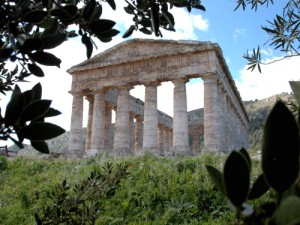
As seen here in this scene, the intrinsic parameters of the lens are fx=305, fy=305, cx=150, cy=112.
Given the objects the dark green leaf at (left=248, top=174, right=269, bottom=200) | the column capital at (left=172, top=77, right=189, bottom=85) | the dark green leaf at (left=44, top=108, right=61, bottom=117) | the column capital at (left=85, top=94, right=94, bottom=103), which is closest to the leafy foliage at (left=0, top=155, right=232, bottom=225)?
the dark green leaf at (left=44, top=108, right=61, bottom=117)

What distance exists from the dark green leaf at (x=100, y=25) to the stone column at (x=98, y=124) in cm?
2228

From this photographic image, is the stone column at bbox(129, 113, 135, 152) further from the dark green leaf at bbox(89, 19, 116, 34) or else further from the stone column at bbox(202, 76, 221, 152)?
the dark green leaf at bbox(89, 19, 116, 34)

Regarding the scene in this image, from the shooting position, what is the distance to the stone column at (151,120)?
21422 mm

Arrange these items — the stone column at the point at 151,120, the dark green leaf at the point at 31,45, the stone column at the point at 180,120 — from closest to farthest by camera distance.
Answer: the dark green leaf at the point at 31,45, the stone column at the point at 180,120, the stone column at the point at 151,120

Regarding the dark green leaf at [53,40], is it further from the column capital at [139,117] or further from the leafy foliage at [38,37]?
the column capital at [139,117]

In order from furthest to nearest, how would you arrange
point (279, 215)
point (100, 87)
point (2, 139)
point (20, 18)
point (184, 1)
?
point (100, 87), point (184, 1), point (20, 18), point (2, 139), point (279, 215)

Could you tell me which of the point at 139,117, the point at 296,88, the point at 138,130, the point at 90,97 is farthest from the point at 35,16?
the point at 138,130

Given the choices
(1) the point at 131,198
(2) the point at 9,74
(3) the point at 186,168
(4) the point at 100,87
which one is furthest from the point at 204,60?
(2) the point at 9,74

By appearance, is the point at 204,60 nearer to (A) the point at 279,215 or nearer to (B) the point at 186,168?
(B) the point at 186,168

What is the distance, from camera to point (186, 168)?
11516mm

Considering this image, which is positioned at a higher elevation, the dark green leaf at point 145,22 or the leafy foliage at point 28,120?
the dark green leaf at point 145,22

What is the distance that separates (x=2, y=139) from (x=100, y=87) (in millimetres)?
24375

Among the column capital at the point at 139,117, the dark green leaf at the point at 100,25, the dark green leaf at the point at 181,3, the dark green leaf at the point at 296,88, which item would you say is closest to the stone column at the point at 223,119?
the column capital at the point at 139,117

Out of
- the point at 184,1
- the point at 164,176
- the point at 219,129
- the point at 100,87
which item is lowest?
the point at 164,176
